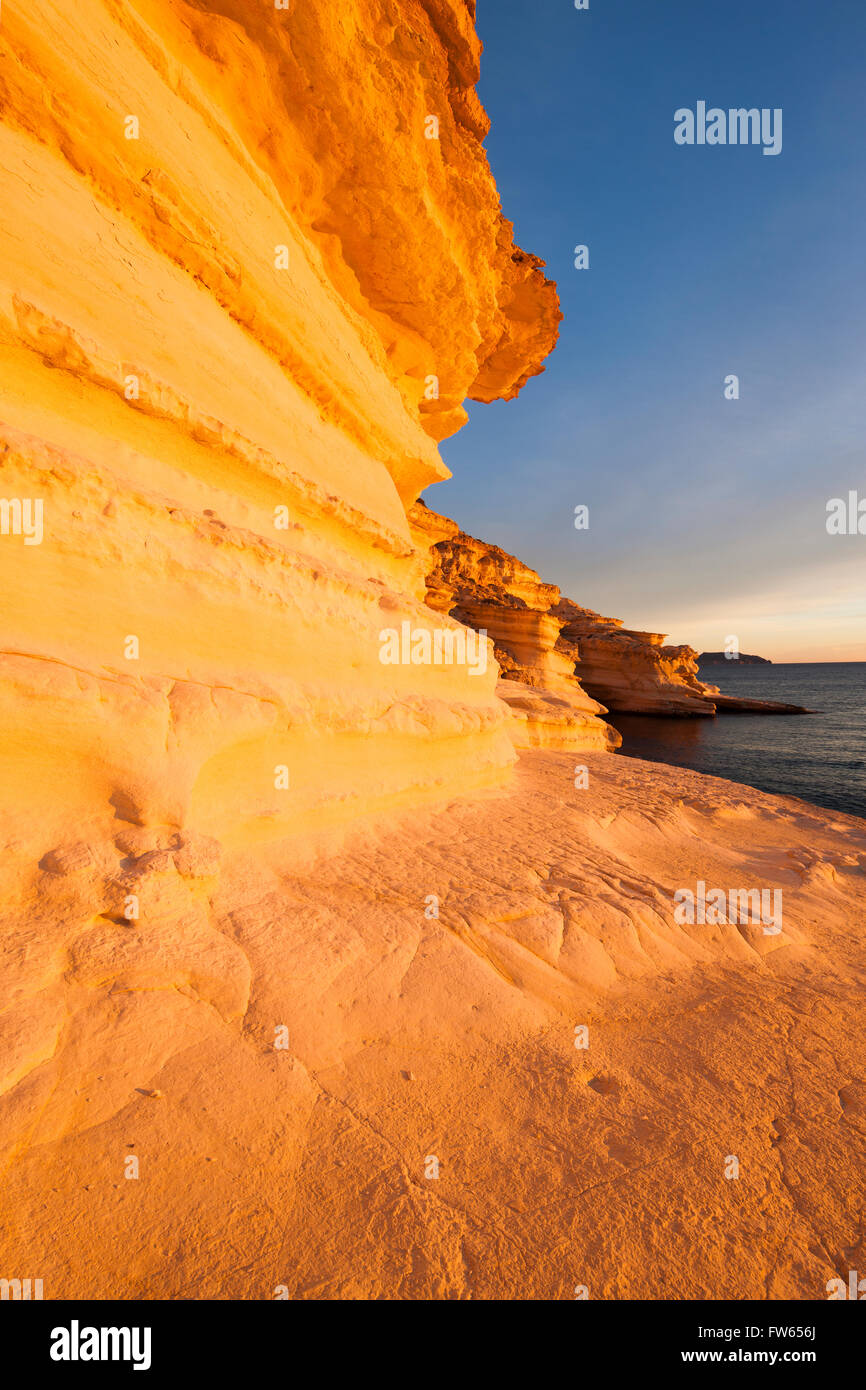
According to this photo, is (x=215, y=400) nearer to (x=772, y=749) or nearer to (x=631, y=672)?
(x=772, y=749)

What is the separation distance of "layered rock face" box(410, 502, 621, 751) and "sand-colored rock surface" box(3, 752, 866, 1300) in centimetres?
828

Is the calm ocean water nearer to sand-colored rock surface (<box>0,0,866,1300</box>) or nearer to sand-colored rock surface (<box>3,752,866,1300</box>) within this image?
sand-colored rock surface (<box>0,0,866,1300</box>)

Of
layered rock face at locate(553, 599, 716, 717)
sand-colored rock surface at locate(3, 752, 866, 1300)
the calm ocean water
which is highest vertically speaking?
layered rock face at locate(553, 599, 716, 717)

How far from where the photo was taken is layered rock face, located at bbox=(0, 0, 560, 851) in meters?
2.99

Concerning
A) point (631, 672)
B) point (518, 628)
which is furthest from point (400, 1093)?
point (631, 672)

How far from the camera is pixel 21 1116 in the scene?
171 centimetres

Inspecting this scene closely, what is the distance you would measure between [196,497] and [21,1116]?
3844mm

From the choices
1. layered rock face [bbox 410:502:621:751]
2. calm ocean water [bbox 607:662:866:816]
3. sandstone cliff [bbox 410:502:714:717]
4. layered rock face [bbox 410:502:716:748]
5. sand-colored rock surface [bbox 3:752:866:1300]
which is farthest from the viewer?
sandstone cliff [bbox 410:502:714:717]

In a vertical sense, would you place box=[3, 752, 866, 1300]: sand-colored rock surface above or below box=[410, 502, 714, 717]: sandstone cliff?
below

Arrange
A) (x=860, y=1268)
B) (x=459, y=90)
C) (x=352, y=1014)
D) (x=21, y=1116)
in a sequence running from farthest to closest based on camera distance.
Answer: (x=459, y=90) → (x=352, y=1014) → (x=860, y=1268) → (x=21, y=1116)

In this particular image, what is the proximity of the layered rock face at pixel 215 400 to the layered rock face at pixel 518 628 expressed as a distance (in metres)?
6.39

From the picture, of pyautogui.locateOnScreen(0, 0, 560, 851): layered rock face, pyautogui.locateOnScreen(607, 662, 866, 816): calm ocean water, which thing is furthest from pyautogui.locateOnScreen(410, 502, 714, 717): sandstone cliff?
pyautogui.locateOnScreen(0, 0, 560, 851): layered rock face
